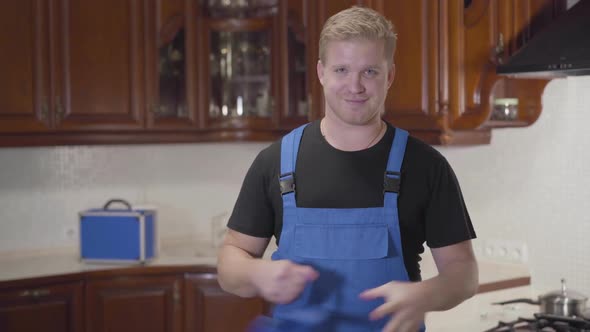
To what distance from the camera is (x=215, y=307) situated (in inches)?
132

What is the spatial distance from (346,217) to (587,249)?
1.55 metres

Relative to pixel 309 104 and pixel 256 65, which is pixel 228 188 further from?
pixel 309 104

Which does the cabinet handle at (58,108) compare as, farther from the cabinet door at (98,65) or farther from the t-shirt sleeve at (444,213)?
the t-shirt sleeve at (444,213)

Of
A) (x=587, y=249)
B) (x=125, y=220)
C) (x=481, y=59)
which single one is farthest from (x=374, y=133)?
(x=125, y=220)

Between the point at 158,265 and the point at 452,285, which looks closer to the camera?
the point at 452,285

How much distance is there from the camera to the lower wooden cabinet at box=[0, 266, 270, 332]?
3137 mm

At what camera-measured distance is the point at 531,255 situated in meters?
3.02

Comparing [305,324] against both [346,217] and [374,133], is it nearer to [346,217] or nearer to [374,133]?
[346,217]

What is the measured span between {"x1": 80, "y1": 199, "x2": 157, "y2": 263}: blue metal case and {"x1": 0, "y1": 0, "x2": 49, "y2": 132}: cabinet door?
0.46 m

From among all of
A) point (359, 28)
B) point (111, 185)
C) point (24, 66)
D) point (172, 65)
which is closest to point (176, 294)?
point (111, 185)

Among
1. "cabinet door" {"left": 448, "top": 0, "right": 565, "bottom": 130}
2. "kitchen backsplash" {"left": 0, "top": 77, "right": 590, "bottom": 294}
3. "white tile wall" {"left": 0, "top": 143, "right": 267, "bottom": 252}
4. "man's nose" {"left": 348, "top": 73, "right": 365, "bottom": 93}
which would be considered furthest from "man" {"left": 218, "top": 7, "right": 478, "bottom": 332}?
"white tile wall" {"left": 0, "top": 143, "right": 267, "bottom": 252}

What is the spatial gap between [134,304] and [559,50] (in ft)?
6.46

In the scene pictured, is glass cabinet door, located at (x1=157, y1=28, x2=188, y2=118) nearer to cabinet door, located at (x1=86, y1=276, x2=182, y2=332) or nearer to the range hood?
cabinet door, located at (x1=86, y1=276, x2=182, y2=332)

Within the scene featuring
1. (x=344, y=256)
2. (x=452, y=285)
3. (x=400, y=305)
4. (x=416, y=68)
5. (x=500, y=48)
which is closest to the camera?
(x=400, y=305)
